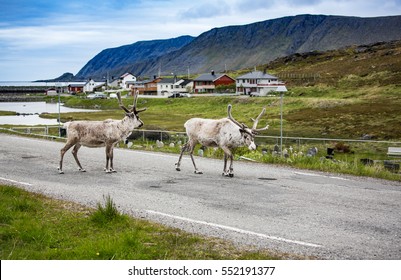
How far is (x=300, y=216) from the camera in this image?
1084 centimetres

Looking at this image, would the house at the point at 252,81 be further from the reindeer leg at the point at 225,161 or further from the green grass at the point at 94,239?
the green grass at the point at 94,239

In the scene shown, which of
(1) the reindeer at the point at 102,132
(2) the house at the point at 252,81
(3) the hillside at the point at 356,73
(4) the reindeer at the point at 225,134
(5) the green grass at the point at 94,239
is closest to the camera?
(5) the green grass at the point at 94,239

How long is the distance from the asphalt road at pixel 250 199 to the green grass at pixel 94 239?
2.17ft

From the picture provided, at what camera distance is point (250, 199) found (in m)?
12.7

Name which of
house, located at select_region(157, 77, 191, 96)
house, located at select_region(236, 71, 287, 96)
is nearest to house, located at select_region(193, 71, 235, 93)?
house, located at select_region(157, 77, 191, 96)

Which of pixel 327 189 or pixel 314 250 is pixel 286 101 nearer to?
pixel 327 189

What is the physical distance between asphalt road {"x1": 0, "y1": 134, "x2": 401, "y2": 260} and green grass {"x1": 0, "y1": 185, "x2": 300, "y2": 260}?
66 centimetres

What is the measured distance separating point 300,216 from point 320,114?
6297 centimetres

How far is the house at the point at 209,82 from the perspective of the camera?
14212cm

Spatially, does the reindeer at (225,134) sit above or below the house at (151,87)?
below

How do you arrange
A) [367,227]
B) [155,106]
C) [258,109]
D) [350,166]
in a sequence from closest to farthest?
[367,227] → [350,166] → [258,109] → [155,106]

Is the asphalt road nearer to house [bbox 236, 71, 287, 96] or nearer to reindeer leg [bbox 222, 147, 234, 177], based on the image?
reindeer leg [bbox 222, 147, 234, 177]

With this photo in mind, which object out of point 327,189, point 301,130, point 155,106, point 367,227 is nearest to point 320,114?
point 301,130

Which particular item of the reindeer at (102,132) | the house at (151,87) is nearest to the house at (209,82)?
the house at (151,87)
